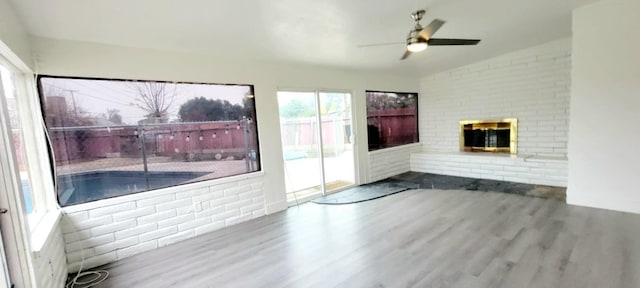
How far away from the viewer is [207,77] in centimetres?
359

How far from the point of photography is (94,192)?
297 cm

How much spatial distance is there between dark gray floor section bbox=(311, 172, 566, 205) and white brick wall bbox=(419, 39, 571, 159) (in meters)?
0.90

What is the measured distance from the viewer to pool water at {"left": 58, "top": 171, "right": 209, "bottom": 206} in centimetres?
284

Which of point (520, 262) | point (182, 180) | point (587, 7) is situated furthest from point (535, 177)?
point (182, 180)

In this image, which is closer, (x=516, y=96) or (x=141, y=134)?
(x=141, y=134)

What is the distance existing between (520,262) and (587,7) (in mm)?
3334

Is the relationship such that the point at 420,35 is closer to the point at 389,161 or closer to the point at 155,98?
the point at 155,98

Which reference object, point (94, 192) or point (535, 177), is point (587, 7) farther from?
point (94, 192)

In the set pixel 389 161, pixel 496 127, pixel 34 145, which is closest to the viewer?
pixel 34 145

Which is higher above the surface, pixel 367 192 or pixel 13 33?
pixel 13 33

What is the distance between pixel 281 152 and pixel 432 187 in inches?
111

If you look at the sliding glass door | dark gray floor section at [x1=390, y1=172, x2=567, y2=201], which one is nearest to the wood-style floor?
dark gray floor section at [x1=390, y1=172, x2=567, y2=201]

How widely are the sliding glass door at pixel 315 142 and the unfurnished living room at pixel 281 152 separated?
3 centimetres

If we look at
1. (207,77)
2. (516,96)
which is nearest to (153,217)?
(207,77)
